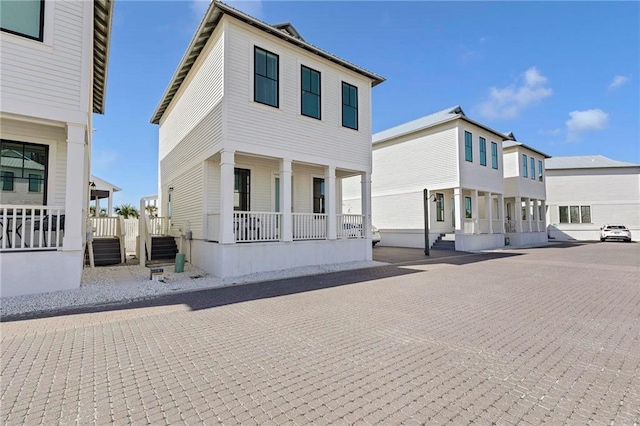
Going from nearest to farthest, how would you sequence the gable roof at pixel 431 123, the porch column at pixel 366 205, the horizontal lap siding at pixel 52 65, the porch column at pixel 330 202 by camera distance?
the horizontal lap siding at pixel 52 65 < the porch column at pixel 330 202 < the porch column at pixel 366 205 < the gable roof at pixel 431 123

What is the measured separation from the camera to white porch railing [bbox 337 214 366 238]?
12344 mm

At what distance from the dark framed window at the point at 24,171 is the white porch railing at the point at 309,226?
7.38 m

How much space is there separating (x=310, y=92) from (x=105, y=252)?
32.2 feet

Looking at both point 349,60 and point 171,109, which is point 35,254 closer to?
point 171,109

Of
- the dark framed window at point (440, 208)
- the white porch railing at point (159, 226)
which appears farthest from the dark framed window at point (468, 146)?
the white porch railing at point (159, 226)

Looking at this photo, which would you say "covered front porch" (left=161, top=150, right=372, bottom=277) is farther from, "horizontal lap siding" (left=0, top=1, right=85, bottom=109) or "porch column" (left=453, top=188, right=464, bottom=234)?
"porch column" (left=453, top=188, right=464, bottom=234)

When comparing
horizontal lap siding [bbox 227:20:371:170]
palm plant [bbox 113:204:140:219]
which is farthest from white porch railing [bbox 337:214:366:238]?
palm plant [bbox 113:204:140:219]

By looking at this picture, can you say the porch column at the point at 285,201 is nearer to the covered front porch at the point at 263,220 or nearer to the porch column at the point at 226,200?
the covered front porch at the point at 263,220

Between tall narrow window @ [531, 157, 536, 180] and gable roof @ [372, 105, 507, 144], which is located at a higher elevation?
gable roof @ [372, 105, 507, 144]

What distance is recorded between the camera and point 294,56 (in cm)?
1085

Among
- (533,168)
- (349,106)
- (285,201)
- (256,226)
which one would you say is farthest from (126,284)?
(533,168)

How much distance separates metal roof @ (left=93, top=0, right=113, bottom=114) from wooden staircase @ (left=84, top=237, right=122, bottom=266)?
5.60 metres

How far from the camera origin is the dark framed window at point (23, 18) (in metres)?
6.75

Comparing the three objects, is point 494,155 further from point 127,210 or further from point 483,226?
point 127,210
